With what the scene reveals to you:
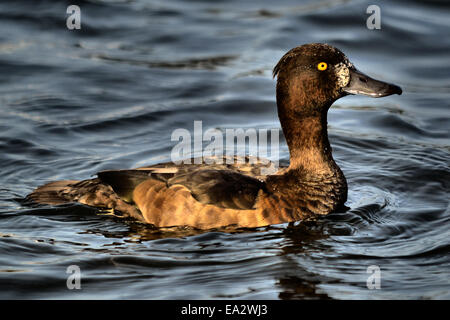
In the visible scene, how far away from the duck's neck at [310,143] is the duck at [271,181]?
10 millimetres

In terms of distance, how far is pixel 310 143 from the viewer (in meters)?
7.81

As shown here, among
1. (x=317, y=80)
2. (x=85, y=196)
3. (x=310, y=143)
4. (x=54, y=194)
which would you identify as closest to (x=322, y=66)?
(x=317, y=80)

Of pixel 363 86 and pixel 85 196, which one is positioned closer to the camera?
pixel 363 86

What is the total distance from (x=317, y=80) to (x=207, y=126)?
3.46m

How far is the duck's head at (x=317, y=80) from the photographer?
7598 millimetres

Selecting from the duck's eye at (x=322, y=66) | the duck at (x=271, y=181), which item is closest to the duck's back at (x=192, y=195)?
the duck at (x=271, y=181)

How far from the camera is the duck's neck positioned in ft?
25.5

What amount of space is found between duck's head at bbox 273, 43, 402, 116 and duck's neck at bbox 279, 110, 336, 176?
83 millimetres

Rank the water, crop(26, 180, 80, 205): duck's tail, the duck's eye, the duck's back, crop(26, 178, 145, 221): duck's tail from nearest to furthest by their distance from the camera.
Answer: the water → the duck's back → the duck's eye → crop(26, 178, 145, 221): duck's tail → crop(26, 180, 80, 205): duck's tail

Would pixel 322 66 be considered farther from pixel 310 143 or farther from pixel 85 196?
pixel 85 196

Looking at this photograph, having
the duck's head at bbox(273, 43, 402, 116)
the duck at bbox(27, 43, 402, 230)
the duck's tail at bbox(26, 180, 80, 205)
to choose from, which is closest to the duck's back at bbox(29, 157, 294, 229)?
the duck at bbox(27, 43, 402, 230)

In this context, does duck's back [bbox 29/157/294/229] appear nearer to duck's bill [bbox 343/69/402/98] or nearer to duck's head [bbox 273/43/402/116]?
duck's head [bbox 273/43/402/116]

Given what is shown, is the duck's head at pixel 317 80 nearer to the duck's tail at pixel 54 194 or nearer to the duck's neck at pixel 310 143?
the duck's neck at pixel 310 143

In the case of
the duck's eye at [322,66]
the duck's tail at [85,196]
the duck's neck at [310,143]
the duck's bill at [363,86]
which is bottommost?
the duck's tail at [85,196]
